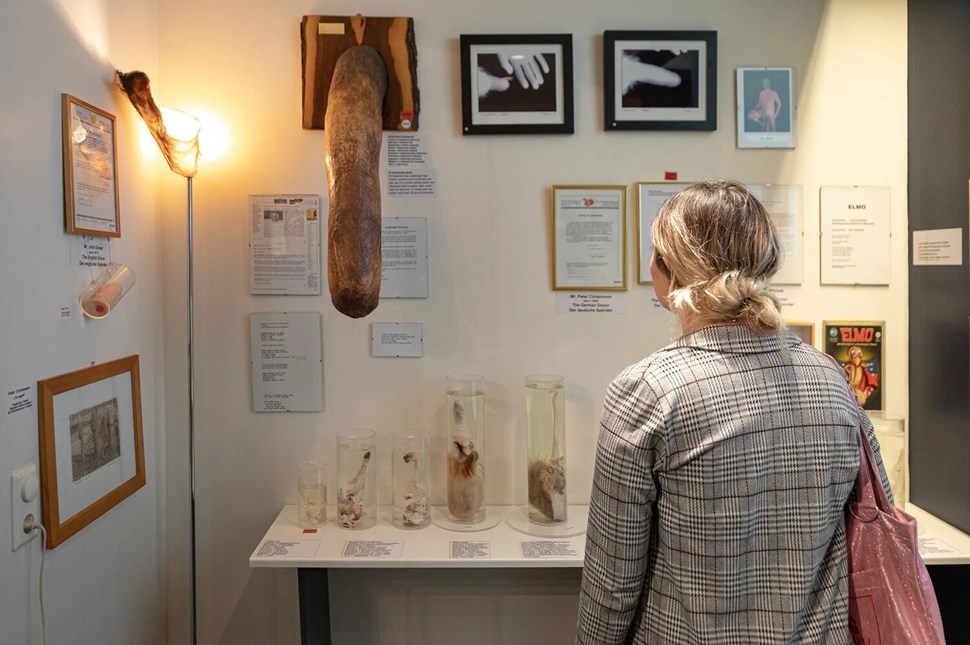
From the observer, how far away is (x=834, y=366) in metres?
1.11

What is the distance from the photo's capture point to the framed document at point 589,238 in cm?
204

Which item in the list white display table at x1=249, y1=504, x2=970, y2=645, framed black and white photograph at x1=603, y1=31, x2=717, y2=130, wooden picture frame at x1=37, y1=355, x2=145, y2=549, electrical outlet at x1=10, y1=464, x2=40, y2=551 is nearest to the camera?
electrical outlet at x1=10, y1=464, x2=40, y2=551

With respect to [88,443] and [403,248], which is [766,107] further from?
[88,443]

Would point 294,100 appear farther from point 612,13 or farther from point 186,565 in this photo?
point 186,565

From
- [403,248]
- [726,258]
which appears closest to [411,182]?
[403,248]

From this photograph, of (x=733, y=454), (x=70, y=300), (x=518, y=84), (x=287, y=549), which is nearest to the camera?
(x=733, y=454)

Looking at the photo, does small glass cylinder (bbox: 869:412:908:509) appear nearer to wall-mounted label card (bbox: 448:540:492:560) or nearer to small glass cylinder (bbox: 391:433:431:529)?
wall-mounted label card (bbox: 448:540:492:560)

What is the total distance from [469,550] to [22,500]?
1041mm

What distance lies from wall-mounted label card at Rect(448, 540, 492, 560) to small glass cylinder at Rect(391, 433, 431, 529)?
6.0 inches

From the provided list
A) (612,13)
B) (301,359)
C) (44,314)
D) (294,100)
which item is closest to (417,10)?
(294,100)

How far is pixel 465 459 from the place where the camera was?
1.91 metres

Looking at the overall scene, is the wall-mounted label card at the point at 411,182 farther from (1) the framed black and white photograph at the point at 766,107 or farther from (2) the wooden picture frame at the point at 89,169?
(1) the framed black and white photograph at the point at 766,107

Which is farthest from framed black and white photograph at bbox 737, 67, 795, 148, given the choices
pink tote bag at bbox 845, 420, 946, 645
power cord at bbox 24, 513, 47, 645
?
power cord at bbox 24, 513, 47, 645

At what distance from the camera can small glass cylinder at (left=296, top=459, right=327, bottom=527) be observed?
6.25 feet
